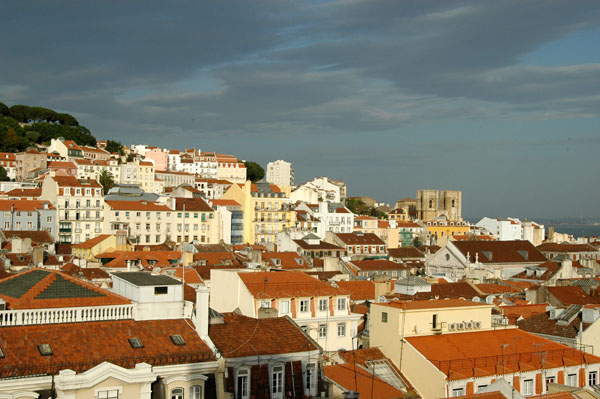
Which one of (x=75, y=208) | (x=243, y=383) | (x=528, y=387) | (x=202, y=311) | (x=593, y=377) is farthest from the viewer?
(x=75, y=208)

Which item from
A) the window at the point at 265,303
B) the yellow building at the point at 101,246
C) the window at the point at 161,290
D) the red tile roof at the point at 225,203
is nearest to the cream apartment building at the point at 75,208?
the yellow building at the point at 101,246

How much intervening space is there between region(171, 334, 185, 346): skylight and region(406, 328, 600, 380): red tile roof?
1006 cm

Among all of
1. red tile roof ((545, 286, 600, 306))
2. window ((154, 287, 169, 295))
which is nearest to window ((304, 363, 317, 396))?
window ((154, 287, 169, 295))

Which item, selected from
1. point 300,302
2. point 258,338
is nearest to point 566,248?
point 300,302

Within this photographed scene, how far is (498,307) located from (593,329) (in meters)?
9.89

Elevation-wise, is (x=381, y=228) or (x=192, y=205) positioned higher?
Answer: (x=192, y=205)

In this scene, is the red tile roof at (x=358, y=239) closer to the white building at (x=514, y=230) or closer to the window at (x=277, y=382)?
the white building at (x=514, y=230)

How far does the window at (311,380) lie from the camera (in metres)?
24.1

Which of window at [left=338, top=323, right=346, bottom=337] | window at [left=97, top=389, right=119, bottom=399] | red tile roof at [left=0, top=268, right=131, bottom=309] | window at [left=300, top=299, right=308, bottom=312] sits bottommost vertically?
window at [left=338, top=323, right=346, bottom=337]

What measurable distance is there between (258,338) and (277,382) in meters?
1.81

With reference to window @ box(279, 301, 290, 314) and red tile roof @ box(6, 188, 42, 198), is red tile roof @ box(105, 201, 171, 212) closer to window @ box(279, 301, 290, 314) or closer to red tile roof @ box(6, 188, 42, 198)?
red tile roof @ box(6, 188, 42, 198)

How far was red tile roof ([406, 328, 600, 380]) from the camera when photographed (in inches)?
1104

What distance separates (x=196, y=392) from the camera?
22.0 metres

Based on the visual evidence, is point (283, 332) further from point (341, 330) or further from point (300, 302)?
point (341, 330)
